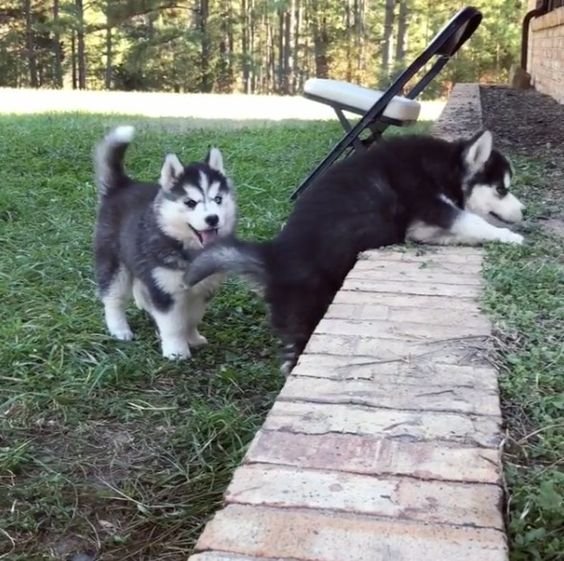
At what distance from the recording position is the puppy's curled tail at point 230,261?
2.96 meters

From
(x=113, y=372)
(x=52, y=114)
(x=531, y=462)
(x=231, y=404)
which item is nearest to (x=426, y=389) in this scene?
(x=531, y=462)

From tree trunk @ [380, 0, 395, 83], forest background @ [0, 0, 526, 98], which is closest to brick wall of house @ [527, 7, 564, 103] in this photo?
tree trunk @ [380, 0, 395, 83]

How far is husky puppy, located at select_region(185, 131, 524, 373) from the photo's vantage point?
3064 millimetres

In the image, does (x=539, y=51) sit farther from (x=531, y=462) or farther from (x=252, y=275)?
(x=531, y=462)

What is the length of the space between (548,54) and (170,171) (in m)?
10.2

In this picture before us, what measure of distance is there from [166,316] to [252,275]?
64cm

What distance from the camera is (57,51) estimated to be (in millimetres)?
30469

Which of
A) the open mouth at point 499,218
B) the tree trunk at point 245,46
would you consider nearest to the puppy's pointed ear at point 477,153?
the open mouth at point 499,218

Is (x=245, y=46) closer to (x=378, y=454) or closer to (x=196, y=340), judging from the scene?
(x=196, y=340)

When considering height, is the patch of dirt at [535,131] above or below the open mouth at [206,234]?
above

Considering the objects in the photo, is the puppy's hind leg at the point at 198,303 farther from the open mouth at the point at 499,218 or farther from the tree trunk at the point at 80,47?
the tree trunk at the point at 80,47

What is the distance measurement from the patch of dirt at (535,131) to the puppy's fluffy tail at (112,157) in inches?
81.1

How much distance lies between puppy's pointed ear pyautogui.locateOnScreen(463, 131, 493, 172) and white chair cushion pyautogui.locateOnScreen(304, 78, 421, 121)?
1.98 m

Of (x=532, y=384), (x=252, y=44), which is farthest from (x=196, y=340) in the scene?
(x=252, y=44)
